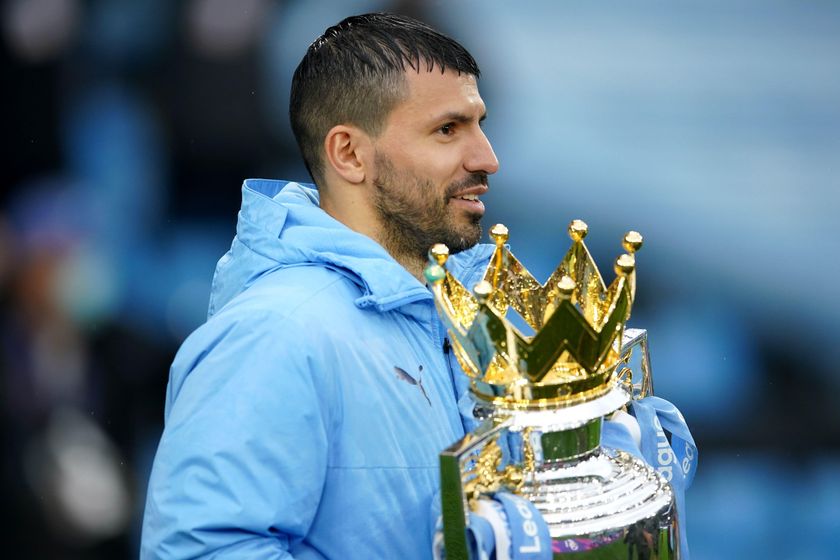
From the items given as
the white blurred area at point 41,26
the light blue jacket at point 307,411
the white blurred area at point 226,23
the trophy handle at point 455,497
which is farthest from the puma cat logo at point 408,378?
the white blurred area at point 41,26

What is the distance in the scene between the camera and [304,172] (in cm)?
244

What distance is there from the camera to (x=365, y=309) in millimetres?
1375

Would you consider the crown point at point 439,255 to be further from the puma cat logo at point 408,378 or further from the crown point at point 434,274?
the puma cat logo at point 408,378

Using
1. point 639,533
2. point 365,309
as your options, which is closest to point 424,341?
point 365,309

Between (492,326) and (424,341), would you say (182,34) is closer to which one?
(424,341)

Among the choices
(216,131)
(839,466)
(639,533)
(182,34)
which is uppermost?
(182,34)

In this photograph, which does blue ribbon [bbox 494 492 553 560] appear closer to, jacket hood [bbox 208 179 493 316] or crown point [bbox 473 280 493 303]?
crown point [bbox 473 280 493 303]

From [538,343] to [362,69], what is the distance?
1.66 feet

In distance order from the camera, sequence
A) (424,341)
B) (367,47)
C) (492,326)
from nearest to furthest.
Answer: (492,326)
(424,341)
(367,47)

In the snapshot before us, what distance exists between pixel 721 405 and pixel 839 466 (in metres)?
0.29

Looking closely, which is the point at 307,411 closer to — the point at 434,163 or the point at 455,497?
the point at 455,497

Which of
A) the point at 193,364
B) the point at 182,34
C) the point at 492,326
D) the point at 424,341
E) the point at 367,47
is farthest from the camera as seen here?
the point at 182,34

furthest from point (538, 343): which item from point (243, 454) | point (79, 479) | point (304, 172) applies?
point (79, 479)

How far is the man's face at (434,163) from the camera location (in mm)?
1469
